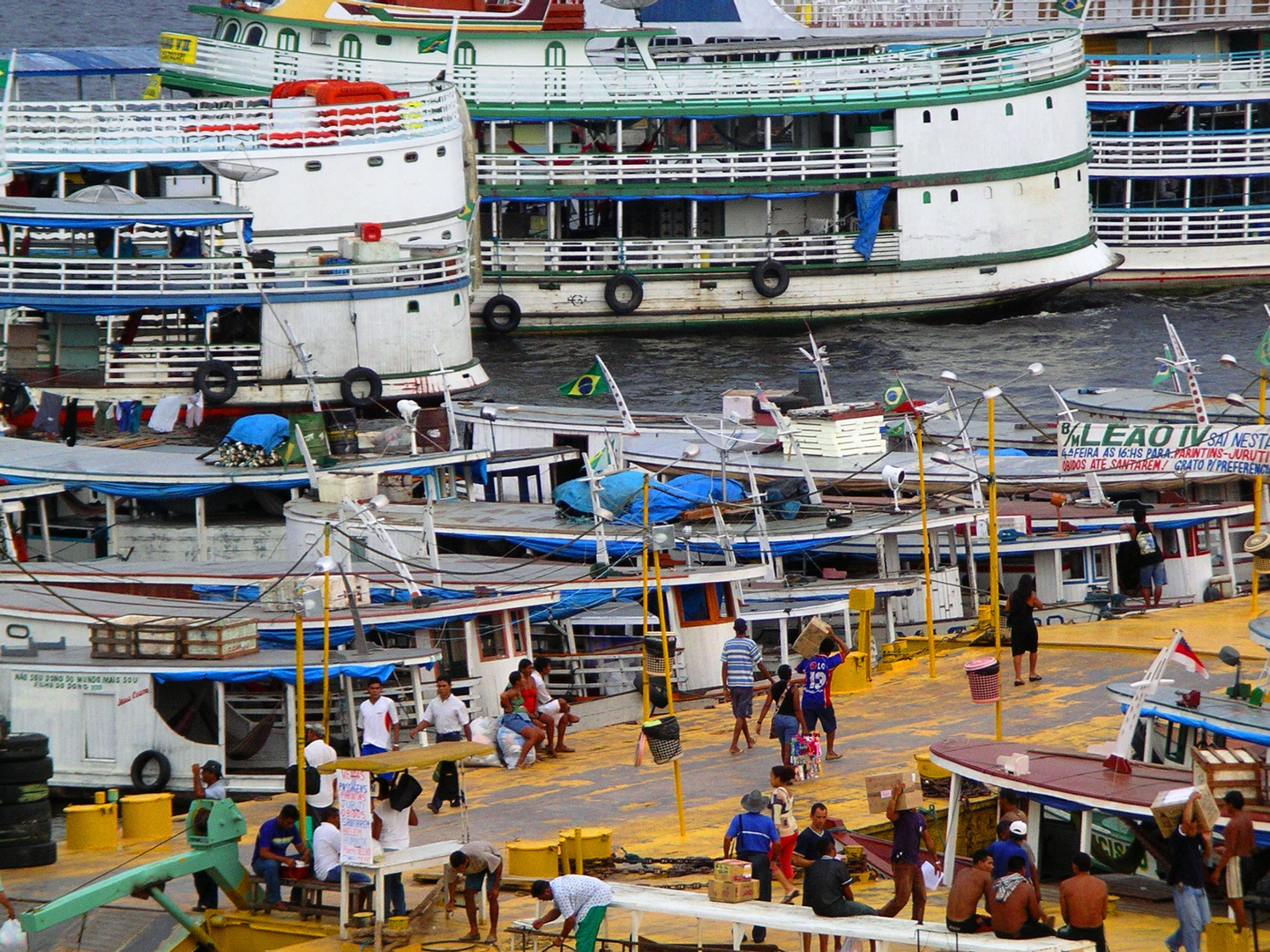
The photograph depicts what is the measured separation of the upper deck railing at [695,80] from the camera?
165ft

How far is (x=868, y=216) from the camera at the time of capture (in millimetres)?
50656

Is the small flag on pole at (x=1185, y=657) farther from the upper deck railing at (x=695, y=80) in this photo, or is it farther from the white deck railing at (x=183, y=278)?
the upper deck railing at (x=695, y=80)

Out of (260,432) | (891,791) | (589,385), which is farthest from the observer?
(589,385)

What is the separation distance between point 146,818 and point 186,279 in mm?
18516

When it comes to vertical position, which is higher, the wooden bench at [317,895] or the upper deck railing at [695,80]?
the upper deck railing at [695,80]

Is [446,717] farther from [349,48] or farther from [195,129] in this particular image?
[349,48]

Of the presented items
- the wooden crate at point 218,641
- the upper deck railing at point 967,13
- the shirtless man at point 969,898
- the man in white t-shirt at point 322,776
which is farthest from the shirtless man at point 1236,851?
the upper deck railing at point 967,13

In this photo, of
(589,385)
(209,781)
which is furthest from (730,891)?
(589,385)

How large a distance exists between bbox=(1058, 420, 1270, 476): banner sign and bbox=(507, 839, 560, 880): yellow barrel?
27.8ft

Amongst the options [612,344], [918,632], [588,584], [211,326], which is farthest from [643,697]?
[612,344]

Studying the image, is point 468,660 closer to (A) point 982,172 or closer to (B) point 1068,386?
(B) point 1068,386

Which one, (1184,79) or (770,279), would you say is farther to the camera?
(1184,79)

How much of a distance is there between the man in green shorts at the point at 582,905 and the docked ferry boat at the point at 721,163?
33.6m

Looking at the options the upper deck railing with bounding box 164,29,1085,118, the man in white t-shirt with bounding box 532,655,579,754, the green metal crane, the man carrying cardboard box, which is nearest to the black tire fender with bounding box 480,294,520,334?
the upper deck railing with bounding box 164,29,1085,118
